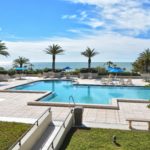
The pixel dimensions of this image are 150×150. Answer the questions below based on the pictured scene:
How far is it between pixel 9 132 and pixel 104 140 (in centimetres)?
301

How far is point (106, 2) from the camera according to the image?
47.6 ft

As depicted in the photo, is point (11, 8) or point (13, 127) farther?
point (11, 8)

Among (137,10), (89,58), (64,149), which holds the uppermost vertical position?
(137,10)

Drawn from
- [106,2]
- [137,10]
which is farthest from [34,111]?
[137,10]

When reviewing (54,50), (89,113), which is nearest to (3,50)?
(54,50)

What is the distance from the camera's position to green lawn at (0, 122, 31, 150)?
21.8ft

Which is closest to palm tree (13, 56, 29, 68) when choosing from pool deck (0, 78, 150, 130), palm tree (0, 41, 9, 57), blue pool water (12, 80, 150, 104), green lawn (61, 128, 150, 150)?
palm tree (0, 41, 9, 57)

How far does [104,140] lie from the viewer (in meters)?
7.69

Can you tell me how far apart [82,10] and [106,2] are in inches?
197

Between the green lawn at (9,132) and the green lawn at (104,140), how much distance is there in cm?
147

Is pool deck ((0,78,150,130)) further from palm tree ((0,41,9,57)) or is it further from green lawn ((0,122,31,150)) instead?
palm tree ((0,41,9,57))

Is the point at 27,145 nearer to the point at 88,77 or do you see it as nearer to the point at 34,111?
the point at 34,111

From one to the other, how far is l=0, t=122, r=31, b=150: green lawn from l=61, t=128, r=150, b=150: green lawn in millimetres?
1468

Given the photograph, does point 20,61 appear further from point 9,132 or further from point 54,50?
point 9,132
